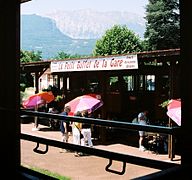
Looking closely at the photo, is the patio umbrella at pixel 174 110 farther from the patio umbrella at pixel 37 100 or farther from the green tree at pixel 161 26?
the green tree at pixel 161 26

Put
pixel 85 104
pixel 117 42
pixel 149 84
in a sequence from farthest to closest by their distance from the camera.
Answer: pixel 117 42 → pixel 149 84 → pixel 85 104

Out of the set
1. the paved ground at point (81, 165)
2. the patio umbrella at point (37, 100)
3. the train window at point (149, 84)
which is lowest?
the paved ground at point (81, 165)

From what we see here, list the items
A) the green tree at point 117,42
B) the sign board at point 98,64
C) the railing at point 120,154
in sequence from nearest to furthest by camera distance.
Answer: the railing at point 120,154, the sign board at point 98,64, the green tree at point 117,42

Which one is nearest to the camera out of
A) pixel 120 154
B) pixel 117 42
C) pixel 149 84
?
pixel 120 154

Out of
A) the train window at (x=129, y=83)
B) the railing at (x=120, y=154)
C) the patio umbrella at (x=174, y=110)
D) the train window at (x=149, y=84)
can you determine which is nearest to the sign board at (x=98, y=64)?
the patio umbrella at (x=174, y=110)

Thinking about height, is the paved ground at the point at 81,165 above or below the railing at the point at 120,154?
below

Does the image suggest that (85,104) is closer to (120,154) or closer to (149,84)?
(149,84)

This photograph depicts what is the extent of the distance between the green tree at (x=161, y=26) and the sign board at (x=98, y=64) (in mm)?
26556

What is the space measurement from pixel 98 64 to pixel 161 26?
30.0 metres

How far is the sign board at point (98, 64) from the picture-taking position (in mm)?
12602

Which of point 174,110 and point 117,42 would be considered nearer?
point 174,110

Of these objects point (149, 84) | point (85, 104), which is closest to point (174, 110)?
point (85, 104)

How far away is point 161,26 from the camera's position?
42.4 m

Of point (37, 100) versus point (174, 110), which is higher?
point (174, 110)
